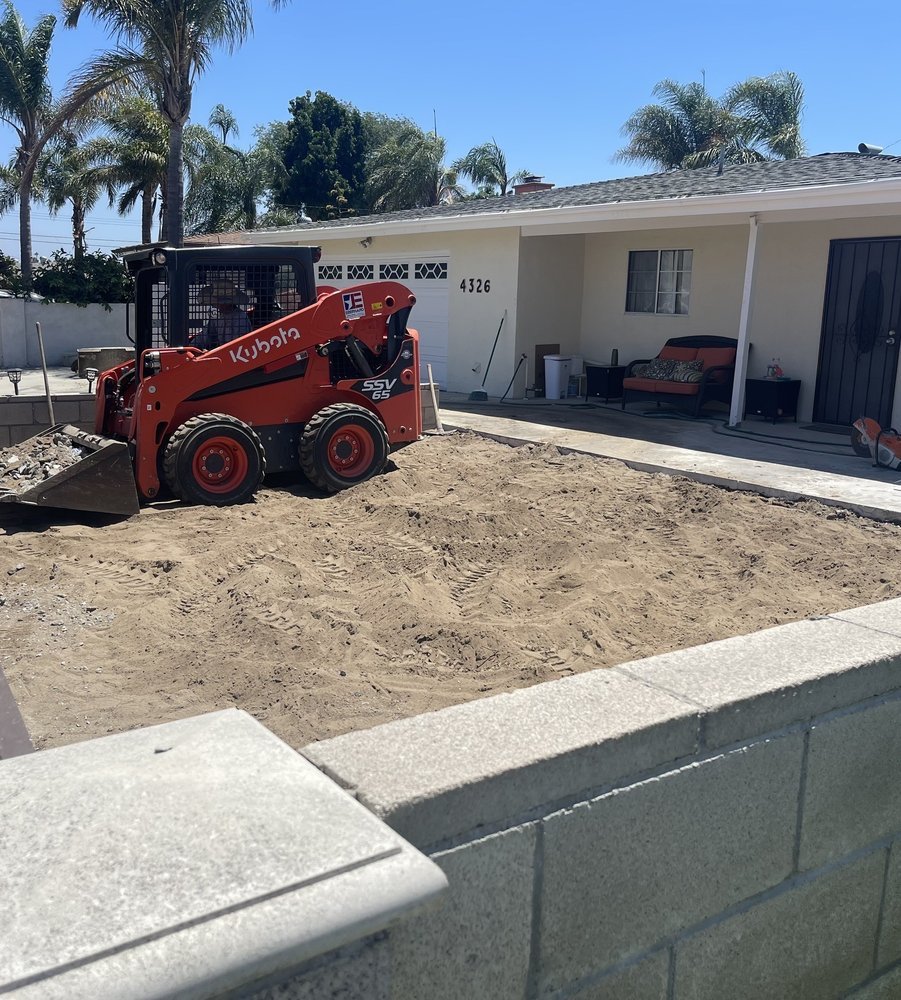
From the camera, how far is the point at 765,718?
7.86ft

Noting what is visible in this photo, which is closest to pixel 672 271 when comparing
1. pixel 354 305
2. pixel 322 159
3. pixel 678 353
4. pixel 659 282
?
pixel 659 282

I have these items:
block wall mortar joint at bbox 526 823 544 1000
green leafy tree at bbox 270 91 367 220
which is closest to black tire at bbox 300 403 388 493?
block wall mortar joint at bbox 526 823 544 1000

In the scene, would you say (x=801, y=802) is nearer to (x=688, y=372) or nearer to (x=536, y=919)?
(x=536, y=919)

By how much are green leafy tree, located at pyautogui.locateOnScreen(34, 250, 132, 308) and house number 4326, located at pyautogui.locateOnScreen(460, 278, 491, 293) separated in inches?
407

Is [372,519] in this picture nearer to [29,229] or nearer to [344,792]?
[344,792]

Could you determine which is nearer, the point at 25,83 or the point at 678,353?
the point at 678,353

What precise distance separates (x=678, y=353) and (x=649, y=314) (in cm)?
144

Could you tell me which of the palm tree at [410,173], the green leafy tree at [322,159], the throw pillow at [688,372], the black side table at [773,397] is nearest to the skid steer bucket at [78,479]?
the throw pillow at [688,372]

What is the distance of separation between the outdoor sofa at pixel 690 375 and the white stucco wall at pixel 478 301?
2.58 metres

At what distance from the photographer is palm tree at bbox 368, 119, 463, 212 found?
40.3 metres

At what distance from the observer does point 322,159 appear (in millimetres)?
44281

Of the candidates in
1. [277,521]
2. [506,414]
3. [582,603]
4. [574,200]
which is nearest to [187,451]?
[277,521]

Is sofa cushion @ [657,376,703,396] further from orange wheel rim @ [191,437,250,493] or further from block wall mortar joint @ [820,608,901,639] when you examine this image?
block wall mortar joint @ [820,608,901,639]

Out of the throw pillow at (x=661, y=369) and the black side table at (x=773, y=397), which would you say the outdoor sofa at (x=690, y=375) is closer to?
the throw pillow at (x=661, y=369)
